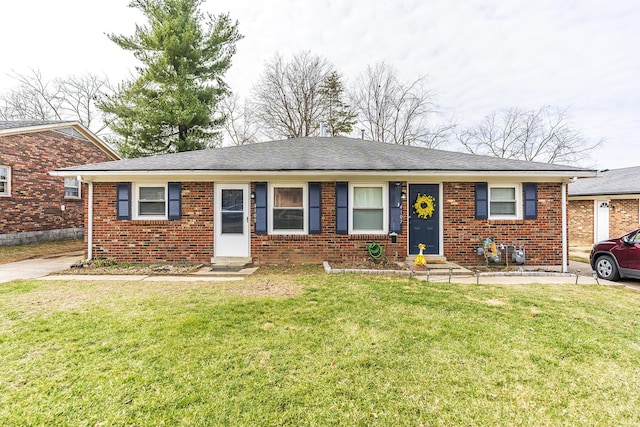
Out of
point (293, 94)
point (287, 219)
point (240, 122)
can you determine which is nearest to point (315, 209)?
point (287, 219)

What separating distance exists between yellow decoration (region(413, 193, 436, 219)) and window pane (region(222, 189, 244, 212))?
4.98 m

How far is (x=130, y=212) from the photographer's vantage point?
7812 millimetres

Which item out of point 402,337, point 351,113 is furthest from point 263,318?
point 351,113

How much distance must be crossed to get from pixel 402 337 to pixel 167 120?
51.2 feet

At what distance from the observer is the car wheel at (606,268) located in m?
6.39

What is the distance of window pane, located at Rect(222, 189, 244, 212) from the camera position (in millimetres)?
7910

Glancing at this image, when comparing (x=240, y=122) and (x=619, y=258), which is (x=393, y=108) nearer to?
(x=240, y=122)

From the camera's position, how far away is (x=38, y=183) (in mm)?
12180

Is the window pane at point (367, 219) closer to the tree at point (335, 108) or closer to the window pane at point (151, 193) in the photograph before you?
the window pane at point (151, 193)

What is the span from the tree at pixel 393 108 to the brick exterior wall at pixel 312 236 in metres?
15.2

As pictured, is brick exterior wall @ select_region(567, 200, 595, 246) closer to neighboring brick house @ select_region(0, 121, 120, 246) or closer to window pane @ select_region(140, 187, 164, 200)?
window pane @ select_region(140, 187, 164, 200)

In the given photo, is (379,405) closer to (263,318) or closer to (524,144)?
(263,318)

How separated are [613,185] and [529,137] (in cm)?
1313

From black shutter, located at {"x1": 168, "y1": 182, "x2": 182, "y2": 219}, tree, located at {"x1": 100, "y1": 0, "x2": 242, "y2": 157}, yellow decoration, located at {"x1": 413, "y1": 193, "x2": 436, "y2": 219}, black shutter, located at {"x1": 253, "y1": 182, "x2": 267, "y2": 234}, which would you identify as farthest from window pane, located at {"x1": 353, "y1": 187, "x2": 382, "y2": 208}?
tree, located at {"x1": 100, "y1": 0, "x2": 242, "y2": 157}
